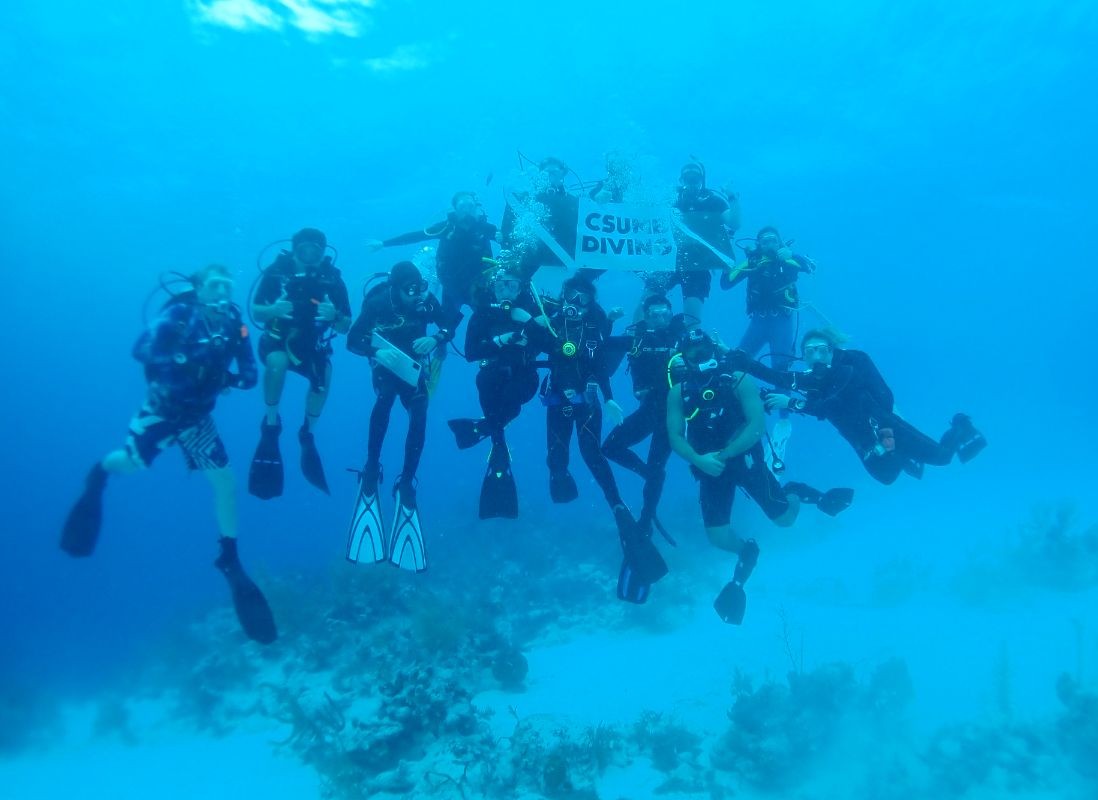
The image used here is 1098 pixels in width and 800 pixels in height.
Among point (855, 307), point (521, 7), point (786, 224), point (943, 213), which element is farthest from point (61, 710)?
point (855, 307)

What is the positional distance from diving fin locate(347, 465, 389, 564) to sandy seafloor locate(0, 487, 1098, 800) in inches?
141

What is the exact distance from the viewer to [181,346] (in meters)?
6.40

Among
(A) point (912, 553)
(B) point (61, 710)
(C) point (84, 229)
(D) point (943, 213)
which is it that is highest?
(D) point (943, 213)

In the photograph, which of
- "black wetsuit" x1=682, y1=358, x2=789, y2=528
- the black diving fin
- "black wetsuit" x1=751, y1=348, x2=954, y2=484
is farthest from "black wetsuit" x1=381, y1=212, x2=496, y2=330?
the black diving fin

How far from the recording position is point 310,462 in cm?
849

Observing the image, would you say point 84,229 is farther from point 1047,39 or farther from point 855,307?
point 855,307

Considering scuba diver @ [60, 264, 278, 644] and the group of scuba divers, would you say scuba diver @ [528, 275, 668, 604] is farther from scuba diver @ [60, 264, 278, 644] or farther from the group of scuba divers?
scuba diver @ [60, 264, 278, 644]

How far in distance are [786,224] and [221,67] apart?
34.6m

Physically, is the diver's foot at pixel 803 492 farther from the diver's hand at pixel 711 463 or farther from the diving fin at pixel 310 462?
the diving fin at pixel 310 462

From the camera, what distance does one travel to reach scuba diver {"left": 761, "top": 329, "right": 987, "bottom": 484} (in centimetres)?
826

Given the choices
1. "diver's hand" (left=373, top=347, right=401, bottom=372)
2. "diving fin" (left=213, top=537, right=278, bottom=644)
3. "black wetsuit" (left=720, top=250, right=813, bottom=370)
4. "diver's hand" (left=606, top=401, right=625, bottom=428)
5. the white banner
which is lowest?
"diving fin" (left=213, top=537, right=278, bottom=644)

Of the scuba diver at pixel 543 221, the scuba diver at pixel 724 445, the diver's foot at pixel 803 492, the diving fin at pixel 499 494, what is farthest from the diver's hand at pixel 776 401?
the diving fin at pixel 499 494

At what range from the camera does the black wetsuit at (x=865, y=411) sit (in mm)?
8312

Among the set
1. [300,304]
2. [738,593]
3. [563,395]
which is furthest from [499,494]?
[300,304]
